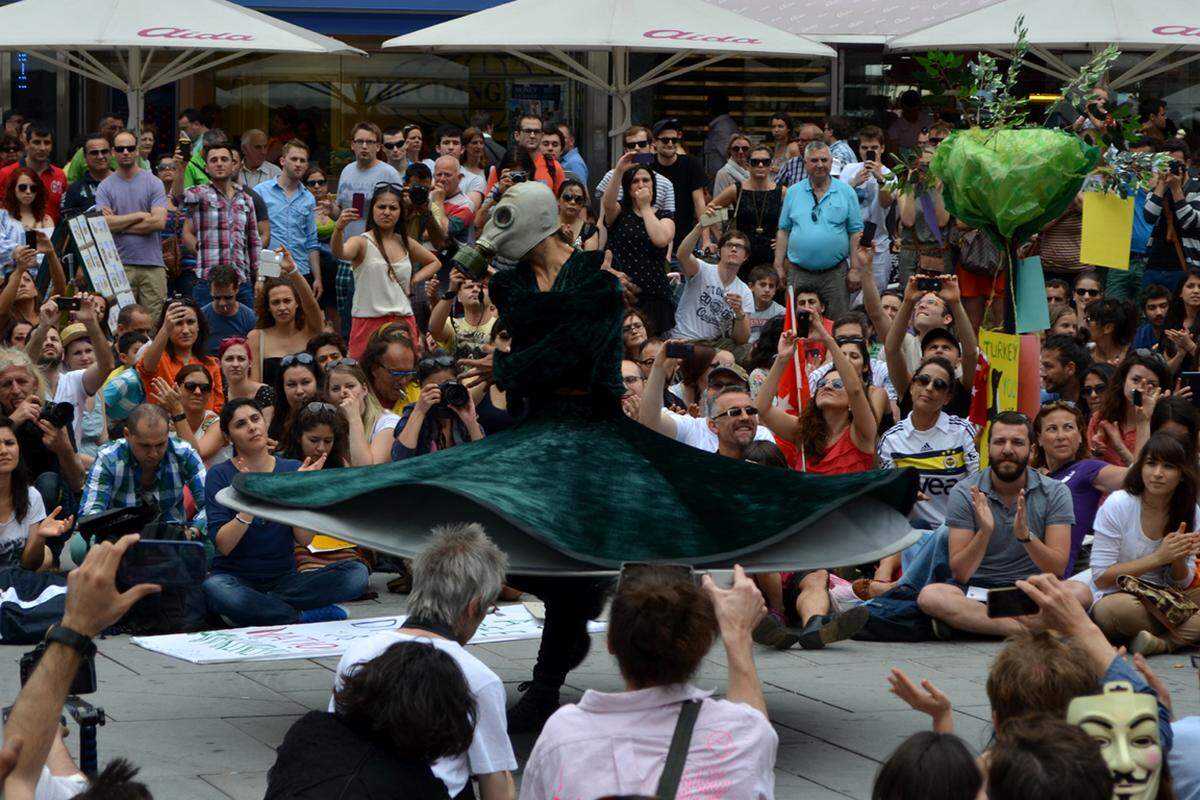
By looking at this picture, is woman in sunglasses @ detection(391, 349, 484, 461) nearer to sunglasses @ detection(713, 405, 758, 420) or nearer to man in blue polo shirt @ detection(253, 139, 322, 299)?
sunglasses @ detection(713, 405, 758, 420)

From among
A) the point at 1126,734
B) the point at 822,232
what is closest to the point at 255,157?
the point at 822,232

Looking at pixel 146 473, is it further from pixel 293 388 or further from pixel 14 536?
pixel 293 388

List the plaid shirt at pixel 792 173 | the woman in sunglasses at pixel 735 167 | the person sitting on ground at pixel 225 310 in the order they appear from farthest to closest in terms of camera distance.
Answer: the woman in sunglasses at pixel 735 167, the plaid shirt at pixel 792 173, the person sitting on ground at pixel 225 310

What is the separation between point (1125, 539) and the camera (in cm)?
861

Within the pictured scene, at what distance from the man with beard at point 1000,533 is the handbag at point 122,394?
4.55 m

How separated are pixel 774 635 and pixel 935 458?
57.6 inches

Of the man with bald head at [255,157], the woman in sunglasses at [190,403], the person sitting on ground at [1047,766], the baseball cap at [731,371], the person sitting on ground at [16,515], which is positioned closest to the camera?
the person sitting on ground at [1047,766]

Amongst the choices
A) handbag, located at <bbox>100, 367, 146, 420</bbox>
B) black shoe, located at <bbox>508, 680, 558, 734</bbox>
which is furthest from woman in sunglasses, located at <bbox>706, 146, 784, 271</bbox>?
black shoe, located at <bbox>508, 680, 558, 734</bbox>

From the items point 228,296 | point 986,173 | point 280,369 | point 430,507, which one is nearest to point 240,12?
point 228,296

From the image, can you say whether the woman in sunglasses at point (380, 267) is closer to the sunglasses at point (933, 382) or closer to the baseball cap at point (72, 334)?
the baseball cap at point (72, 334)

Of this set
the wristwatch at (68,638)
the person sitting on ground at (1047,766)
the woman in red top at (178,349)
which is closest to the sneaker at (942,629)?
the woman in red top at (178,349)

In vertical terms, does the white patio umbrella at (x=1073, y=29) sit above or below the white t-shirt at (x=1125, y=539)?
above

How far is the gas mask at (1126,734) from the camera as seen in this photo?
3.82m

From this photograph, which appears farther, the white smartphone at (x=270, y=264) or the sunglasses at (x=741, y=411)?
the white smartphone at (x=270, y=264)
